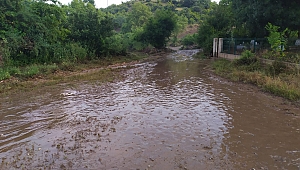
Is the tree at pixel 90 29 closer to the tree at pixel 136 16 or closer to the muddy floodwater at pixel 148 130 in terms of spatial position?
the muddy floodwater at pixel 148 130

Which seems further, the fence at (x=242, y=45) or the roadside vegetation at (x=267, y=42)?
the fence at (x=242, y=45)

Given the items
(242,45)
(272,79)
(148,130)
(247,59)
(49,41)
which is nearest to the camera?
(148,130)

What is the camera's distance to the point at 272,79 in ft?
38.0

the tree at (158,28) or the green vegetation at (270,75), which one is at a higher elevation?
the tree at (158,28)

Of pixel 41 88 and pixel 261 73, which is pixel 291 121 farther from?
pixel 41 88

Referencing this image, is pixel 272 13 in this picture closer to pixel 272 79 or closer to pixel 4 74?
pixel 272 79

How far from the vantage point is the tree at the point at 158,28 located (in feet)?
118

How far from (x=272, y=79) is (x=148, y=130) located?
773 cm

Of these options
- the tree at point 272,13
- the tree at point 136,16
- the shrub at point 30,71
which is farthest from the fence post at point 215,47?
the tree at point 136,16

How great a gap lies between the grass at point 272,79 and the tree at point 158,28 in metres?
20.8

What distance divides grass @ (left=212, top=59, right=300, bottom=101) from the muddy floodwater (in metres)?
0.57

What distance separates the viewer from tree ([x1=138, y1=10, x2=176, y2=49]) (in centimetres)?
3609

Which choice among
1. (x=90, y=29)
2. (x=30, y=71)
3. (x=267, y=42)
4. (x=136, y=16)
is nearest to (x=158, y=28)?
(x=90, y=29)

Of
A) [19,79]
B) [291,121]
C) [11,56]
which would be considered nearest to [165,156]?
[291,121]
